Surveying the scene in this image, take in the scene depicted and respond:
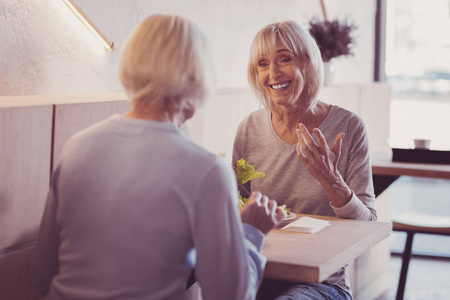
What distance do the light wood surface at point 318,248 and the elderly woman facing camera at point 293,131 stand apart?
0.43ft

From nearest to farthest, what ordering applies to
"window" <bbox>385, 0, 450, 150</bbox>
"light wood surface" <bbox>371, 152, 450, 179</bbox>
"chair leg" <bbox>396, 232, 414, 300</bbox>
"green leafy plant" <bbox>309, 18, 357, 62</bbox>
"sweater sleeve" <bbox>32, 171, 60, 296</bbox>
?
1. "sweater sleeve" <bbox>32, 171, 60, 296</bbox>
2. "light wood surface" <bbox>371, 152, 450, 179</bbox>
3. "chair leg" <bbox>396, 232, 414, 300</bbox>
4. "green leafy plant" <bbox>309, 18, 357, 62</bbox>
5. "window" <bbox>385, 0, 450, 150</bbox>

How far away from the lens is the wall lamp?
229 centimetres

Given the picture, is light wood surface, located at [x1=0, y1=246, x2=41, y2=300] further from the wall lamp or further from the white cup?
the white cup

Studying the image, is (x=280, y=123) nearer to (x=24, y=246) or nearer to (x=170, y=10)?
(x=170, y=10)

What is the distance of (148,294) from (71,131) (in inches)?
27.2

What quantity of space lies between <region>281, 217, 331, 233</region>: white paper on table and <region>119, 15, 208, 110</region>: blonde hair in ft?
2.41

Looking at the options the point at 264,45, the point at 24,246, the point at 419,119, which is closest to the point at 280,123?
the point at 264,45

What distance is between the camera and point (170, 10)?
301cm

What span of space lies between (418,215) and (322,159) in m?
1.91

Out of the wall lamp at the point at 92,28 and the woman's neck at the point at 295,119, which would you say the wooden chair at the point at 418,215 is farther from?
the wall lamp at the point at 92,28

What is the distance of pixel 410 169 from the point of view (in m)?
3.38

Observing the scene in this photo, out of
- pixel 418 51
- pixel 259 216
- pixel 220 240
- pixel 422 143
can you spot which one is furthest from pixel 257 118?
pixel 418 51

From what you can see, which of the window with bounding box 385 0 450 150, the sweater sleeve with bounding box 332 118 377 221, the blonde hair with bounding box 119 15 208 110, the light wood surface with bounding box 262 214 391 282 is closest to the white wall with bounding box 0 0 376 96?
the sweater sleeve with bounding box 332 118 377 221

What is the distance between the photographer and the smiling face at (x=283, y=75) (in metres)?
2.35
